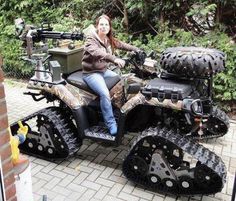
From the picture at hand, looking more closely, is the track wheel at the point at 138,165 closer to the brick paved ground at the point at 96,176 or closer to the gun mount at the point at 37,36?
the brick paved ground at the point at 96,176

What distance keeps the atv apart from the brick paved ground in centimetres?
14

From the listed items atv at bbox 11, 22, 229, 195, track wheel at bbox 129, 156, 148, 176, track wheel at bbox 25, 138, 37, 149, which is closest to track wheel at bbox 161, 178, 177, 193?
atv at bbox 11, 22, 229, 195

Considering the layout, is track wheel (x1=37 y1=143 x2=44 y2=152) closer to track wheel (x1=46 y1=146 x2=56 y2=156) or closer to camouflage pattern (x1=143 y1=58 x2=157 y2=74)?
track wheel (x1=46 y1=146 x2=56 y2=156)

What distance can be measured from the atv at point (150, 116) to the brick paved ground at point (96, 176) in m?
0.14

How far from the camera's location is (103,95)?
3945 millimetres

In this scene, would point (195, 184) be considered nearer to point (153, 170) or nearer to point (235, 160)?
point (153, 170)

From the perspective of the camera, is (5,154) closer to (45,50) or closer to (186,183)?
(186,183)

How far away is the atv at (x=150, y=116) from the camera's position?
11.0ft

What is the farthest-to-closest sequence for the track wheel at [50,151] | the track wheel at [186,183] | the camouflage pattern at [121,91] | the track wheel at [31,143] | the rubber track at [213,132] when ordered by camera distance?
the rubber track at [213,132] < the track wheel at [31,143] < the track wheel at [50,151] < the camouflage pattern at [121,91] < the track wheel at [186,183]

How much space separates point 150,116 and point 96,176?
3.12 ft

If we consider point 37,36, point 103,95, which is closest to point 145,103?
point 103,95

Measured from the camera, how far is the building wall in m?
2.43

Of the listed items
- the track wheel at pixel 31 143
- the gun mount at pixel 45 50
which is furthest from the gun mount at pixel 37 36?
the track wheel at pixel 31 143

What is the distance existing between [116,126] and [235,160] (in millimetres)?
1644
